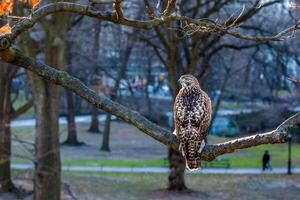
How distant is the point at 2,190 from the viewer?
24203mm

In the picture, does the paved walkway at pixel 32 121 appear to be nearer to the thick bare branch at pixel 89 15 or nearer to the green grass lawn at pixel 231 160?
the green grass lawn at pixel 231 160

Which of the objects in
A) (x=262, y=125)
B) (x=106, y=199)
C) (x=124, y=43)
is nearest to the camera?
(x=106, y=199)

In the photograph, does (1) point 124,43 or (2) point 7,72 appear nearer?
(2) point 7,72

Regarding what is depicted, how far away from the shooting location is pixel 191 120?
6.91 meters

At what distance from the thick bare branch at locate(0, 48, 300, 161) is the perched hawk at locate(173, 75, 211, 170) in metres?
0.13

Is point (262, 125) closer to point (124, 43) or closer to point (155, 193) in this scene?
point (124, 43)

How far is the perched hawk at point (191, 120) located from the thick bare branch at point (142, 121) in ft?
0.43

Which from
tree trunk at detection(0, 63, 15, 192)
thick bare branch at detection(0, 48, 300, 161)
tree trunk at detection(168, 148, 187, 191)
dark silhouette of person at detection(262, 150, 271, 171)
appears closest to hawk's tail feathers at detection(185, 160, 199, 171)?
thick bare branch at detection(0, 48, 300, 161)

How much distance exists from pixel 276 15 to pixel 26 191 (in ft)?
56.6

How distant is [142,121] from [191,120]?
0.78m

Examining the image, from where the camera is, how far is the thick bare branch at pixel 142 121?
19.5 feet

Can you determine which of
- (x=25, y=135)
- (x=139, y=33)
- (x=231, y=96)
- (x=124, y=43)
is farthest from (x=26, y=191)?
(x=231, y=96)

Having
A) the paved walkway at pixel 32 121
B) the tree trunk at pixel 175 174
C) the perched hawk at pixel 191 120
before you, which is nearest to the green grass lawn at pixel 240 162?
the tree trunk at pixel 175 174

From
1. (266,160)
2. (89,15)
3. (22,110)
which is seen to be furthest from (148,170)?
(89,15)
